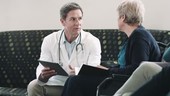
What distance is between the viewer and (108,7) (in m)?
3.56

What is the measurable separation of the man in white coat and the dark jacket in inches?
17.8

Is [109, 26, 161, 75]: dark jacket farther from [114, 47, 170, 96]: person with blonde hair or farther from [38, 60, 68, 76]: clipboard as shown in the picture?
[38, 60, 68, 76]: clipboard

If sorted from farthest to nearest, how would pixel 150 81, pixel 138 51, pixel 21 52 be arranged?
pixel 21 52 → pixel 138 51 → pixel 150 81

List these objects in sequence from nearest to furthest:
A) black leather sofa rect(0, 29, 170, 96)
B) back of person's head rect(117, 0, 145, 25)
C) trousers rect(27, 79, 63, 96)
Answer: back of person's head rect(117, 0, 145, 25) → trousers rect(27, 79, 63, 96) → black leather sofa rect(0, 29, 170, 96)

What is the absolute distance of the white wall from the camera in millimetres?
3373

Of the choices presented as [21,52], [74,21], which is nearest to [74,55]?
[74,21]

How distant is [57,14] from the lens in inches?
149

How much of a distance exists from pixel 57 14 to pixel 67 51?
38.4 inches

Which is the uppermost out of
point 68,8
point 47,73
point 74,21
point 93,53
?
point 68,8

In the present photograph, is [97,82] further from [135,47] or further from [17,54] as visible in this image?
[17,54]

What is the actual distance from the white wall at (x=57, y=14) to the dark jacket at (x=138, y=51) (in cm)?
99

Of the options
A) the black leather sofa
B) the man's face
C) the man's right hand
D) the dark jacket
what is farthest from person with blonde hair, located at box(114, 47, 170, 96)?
the black leather sofa

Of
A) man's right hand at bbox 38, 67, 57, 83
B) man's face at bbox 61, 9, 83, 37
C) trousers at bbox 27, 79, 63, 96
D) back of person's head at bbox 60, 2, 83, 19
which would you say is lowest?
trousers at bbox 27, 79, 63, 96

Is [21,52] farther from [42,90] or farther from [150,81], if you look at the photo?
[150,81]
